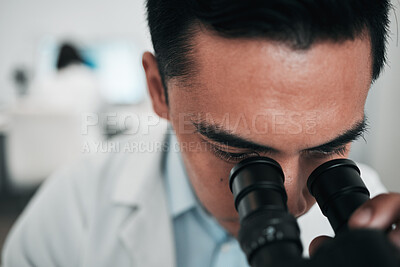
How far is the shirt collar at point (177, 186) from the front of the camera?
829 millimetres

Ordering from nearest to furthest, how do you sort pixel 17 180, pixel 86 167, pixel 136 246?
1. pixel 136 246
2. pixel 86 167
3. pixel 17 180

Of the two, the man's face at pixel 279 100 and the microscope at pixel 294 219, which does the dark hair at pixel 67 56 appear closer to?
the man's face at pixel 279 100

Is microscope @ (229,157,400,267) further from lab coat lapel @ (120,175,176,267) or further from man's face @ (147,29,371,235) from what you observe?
lab coat lapel @ (120,175,176,267)

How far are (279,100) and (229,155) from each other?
0.43 feet

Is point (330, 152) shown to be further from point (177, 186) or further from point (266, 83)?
point (177, 186)

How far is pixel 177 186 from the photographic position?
2.78 ft

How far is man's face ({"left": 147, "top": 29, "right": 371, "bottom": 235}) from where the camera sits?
443 mm

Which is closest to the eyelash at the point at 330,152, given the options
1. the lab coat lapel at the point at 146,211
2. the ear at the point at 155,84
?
the ear at the point at 155,84

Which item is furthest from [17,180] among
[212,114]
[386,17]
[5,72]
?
[386,17]

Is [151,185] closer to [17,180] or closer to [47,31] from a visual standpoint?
[17,180]

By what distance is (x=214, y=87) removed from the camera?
491 millimetres

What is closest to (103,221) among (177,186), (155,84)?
(177,186)

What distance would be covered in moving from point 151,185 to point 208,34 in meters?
0.49

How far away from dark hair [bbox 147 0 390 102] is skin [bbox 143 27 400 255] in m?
0.01
